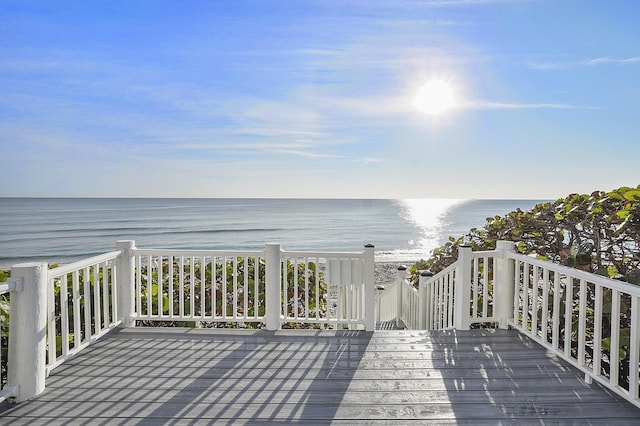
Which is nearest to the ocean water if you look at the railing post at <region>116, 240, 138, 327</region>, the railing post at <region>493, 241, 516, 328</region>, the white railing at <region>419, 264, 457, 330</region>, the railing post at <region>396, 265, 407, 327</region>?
the railing post at <region>396, 265, 407, 327</region>

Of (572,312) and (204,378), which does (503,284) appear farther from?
(204,378)

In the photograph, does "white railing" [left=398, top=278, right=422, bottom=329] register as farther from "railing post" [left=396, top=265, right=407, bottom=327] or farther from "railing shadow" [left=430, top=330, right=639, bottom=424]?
"railing shadow" [left=430, top=330, right=639, bottom=424]

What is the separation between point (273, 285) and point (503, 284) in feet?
7.88

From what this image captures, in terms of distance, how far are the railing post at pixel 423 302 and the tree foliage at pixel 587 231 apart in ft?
3.64

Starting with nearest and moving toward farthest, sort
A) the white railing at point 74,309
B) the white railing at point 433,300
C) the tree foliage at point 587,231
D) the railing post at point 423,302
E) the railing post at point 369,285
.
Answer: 1. the white railing at point 74,309
2. the tree foliage at point 587,231
3. the railing post at point 369,285
4. the white railing at point 433,300
5. the railing post at point 423,302

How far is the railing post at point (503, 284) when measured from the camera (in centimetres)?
365

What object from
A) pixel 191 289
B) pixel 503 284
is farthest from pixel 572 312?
pixel 191 289

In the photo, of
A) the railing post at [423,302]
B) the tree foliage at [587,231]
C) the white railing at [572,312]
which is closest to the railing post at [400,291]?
the railing post at [423,302]

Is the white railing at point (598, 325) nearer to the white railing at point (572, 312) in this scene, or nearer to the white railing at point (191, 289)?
the white railing at point (572, 312)

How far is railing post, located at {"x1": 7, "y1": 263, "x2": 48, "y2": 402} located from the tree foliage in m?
4.34

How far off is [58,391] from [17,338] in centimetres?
46

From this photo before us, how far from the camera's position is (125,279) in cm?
372

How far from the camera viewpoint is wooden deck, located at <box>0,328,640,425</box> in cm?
212

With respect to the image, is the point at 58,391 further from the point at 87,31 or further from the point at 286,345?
the point at 87,31
